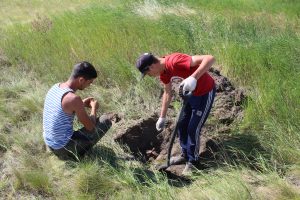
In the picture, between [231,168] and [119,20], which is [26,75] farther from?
[231,168]

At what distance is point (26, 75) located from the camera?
22.4ft

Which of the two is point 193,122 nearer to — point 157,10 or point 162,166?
point 162,166

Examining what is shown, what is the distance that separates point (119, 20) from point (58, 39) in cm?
132

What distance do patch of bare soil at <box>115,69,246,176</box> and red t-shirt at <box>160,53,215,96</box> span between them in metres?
0.71

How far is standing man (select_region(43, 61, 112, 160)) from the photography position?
398 centimetres

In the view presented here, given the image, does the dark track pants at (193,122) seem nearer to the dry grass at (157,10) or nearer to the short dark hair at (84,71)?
the short dark hair at (84,71)

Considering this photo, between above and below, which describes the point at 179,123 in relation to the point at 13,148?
above

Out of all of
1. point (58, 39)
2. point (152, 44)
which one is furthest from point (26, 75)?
point (152, 44)

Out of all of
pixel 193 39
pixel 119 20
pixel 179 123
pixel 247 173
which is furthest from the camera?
pixel 119 20

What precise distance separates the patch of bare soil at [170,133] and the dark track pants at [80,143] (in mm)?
366

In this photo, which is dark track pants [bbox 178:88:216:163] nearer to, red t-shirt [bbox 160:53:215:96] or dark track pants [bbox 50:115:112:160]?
red t-shirt [bbox 160:53:215:96]

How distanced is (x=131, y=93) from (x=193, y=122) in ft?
5.83

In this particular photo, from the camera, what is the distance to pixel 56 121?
4.08m

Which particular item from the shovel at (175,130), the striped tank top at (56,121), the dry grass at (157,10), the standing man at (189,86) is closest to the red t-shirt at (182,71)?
the standing man at (189,86)
